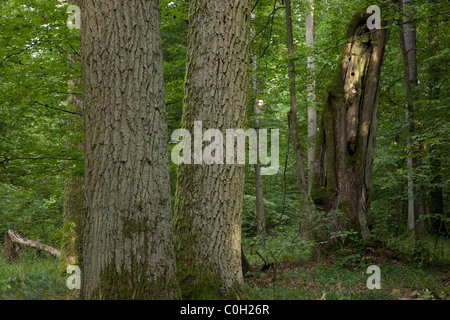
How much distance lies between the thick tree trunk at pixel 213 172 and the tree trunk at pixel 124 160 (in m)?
0.63

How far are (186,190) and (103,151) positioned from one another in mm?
1188

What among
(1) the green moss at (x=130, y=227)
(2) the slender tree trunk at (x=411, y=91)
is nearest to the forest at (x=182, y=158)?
(1) the green moss at (x=130, y=227)

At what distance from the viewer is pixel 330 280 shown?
6.30 m

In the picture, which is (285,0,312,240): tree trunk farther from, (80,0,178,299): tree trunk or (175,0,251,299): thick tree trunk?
(80,0,178,299): tree trunk

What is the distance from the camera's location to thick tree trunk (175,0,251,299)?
13.6 feet

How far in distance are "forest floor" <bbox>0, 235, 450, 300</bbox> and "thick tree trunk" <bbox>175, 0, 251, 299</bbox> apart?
2.02 ft

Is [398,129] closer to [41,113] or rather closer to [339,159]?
[339,159]

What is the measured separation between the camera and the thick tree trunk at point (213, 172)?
4133 millimetres

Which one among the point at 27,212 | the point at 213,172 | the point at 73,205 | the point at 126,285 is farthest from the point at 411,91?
the point at 27,212

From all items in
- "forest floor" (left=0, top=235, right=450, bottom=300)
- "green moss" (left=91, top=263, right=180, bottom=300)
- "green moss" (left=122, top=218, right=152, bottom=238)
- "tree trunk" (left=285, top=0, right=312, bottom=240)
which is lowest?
"forest floor" (left=0, top=235, right=450, bottom=300)

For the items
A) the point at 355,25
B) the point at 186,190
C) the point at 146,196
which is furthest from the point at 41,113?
the point at 355,25

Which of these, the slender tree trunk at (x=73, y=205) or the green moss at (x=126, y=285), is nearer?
the green moss at (x=126, y=285)

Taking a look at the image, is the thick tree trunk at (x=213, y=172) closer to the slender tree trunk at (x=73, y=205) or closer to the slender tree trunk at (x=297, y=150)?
the slender tree trunk at (x=73, y=205)

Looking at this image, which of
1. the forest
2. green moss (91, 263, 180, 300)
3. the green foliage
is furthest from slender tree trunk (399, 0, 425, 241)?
the green foliage
